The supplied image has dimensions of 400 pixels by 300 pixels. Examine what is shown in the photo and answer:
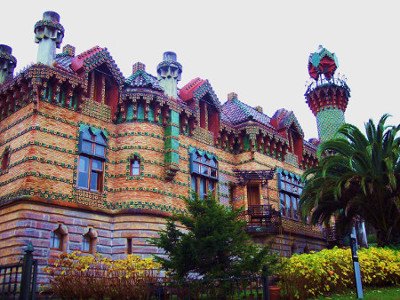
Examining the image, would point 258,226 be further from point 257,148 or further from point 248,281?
point 248,281

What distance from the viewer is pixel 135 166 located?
19.3m

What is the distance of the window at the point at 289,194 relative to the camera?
1007 inches

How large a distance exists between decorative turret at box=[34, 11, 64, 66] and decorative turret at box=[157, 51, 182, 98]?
4791 millimetres

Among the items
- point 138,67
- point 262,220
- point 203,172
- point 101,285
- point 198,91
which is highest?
point 138,67

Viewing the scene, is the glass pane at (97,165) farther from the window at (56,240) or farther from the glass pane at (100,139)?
the window at (56,240)

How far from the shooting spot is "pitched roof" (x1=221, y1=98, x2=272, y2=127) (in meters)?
25.6

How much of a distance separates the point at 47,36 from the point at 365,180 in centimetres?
1447

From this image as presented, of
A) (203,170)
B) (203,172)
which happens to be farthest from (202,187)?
(203,170)

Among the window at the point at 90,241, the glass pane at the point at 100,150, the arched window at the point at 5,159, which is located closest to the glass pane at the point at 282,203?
the glass pane at the point at 100,150

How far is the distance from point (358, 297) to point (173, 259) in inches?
204

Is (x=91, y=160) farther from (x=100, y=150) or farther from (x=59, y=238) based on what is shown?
(x=59, y=238)

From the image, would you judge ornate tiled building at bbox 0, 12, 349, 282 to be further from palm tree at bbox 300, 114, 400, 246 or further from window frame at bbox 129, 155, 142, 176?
palm tree at bbox 300, 114, 400, 246

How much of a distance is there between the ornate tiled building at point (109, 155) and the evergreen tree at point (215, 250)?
1890 mm

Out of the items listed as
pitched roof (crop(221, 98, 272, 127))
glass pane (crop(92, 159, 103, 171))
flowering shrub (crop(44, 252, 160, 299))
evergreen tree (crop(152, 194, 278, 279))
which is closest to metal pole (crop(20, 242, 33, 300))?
flowering shrub (crop(44, 252, 160, 299))
